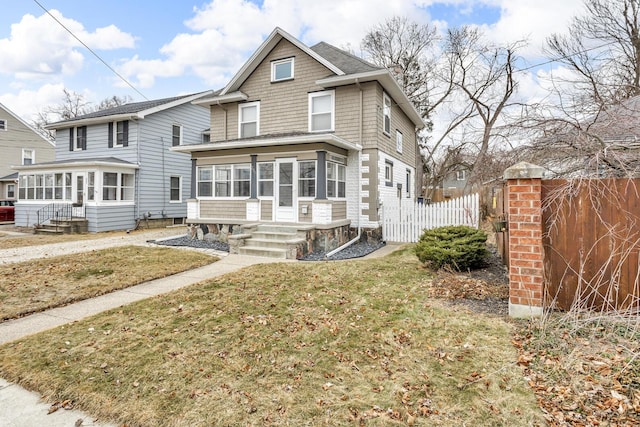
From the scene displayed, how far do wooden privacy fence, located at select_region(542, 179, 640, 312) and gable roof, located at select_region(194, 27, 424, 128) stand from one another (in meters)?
8.56

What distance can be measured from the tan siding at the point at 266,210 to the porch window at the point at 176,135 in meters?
10.1

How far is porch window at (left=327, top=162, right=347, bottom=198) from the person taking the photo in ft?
37.9

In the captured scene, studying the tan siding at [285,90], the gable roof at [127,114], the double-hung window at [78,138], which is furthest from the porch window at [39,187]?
the tan siding at [285,90]

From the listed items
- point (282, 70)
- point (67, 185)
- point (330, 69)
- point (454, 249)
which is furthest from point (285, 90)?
point (67, 185)

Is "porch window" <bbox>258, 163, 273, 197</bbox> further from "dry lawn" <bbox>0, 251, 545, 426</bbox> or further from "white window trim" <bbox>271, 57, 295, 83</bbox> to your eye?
"dry lawn" <bbox>0, 251, 545, 426</bbox>

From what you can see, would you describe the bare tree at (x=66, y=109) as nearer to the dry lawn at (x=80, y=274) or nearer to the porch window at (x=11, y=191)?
the porch window at (x=11, y=191)

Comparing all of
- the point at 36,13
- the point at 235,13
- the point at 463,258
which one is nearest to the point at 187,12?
the point at 235,13

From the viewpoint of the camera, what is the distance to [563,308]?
4.28 m

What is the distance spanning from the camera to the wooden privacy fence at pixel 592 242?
394 cm

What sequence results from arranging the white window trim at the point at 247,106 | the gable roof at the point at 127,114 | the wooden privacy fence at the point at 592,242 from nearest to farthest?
the wooden privacy fence at the point at 592,242
the white window trim at the point at 247,106
the gable roof at the point at 127,114

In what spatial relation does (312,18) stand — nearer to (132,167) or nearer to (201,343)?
(132,167)

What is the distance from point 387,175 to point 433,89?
15479 millimetres

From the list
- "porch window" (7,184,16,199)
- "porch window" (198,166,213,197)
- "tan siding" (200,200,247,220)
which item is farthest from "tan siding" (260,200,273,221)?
"porch window" (7,184,16,199)

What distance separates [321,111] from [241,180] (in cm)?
387
